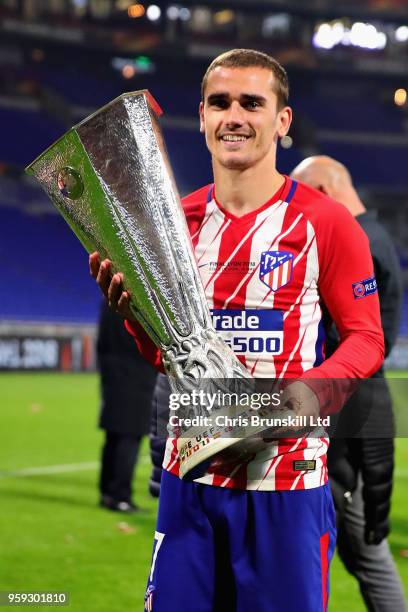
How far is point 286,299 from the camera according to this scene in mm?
2205

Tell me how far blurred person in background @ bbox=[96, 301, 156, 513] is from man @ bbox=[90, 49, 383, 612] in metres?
4.07

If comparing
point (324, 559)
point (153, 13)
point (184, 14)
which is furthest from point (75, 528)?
point (184, 14)

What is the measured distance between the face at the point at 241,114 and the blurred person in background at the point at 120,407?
413 centimetres

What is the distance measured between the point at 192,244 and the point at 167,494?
57 centimetres

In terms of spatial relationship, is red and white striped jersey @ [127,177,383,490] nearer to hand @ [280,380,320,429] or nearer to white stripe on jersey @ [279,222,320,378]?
white stripe on jersey @ [279,222,320,378]

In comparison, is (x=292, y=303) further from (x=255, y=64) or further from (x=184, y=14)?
(x=184, y=14)

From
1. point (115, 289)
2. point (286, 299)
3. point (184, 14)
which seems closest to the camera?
point (115, 289)

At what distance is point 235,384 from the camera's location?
1.97 metres

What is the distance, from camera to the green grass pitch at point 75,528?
15.1 ft

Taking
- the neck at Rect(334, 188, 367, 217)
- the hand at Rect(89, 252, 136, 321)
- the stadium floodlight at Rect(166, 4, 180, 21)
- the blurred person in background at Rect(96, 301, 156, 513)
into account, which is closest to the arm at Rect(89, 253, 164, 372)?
the hand at Rect(89, 252, 136, 321)

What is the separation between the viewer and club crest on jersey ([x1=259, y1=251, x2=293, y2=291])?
220 cm

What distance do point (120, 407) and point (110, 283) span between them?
A: 4.31 metres

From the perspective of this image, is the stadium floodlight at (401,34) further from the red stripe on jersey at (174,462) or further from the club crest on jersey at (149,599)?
the club crest on jersey at (149,599)

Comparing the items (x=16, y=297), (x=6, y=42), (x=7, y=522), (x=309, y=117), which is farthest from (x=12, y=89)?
(x=7, y=522)
